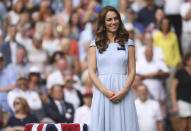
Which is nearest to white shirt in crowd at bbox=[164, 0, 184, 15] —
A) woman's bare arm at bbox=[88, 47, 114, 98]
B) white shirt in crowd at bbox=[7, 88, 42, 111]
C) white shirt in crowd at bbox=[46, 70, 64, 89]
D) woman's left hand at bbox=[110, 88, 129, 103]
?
white shirt in crowd at bbox=[46, 70, 64, 89]

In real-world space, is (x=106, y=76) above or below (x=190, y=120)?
above

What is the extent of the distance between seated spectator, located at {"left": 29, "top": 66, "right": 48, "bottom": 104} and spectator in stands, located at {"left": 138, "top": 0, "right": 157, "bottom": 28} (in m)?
4.09

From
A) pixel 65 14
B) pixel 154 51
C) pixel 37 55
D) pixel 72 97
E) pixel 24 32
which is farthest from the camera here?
pixel 65 14

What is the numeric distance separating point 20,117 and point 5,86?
1.71 m

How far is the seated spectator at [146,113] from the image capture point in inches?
370

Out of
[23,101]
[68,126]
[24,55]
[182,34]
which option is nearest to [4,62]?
[24,55]

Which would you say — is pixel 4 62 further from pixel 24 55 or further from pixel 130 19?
pixel 130 19

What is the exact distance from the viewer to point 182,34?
14078 mm

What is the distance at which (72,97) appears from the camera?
452 inches

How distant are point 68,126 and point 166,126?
526cm

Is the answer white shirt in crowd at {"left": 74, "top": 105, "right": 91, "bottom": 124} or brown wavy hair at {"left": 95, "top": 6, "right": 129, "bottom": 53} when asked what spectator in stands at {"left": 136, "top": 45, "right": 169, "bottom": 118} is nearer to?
white shirt in crowd at {"left": 74, "top": 105, "right": 91, "bottom": 124}

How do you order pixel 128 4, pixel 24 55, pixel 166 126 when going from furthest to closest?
pixel 128 4
pixel 24 55
pixel 166 126

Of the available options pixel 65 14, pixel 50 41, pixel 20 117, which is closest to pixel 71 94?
pixel 20 117

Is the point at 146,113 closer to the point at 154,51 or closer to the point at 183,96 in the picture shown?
the point at 183,96
